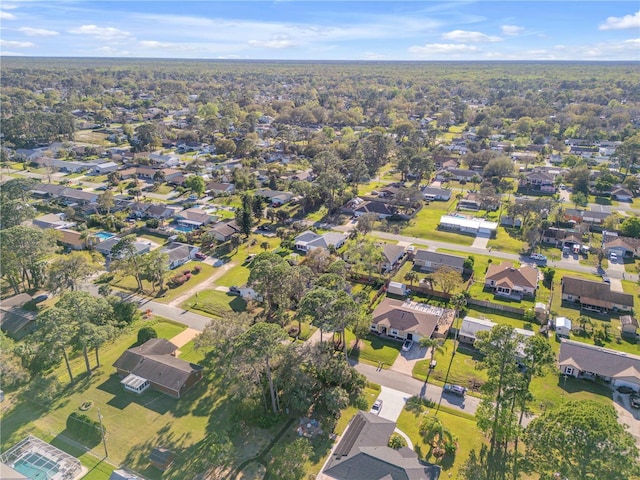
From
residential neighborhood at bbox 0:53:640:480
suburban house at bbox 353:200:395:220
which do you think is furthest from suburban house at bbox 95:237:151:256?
suburban house at bbox 353:200:395:220

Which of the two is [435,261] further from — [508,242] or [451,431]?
[451,431]

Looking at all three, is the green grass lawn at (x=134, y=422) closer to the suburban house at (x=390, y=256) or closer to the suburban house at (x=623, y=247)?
the suburban house at (x=390, y=256)

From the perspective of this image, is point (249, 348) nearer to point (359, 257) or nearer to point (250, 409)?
point (250, 409)

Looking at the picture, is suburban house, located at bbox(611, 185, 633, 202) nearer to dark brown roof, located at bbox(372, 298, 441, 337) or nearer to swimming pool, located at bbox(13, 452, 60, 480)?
dark brown roof, located at bbox(372, 298, 441, 337)

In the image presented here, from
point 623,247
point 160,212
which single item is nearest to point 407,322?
point 623,247

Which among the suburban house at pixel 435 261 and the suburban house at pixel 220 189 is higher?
the suburban house at pixel 220 189

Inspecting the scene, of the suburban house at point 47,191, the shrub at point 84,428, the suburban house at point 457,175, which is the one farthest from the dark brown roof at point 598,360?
the suburban house at point 47,191
